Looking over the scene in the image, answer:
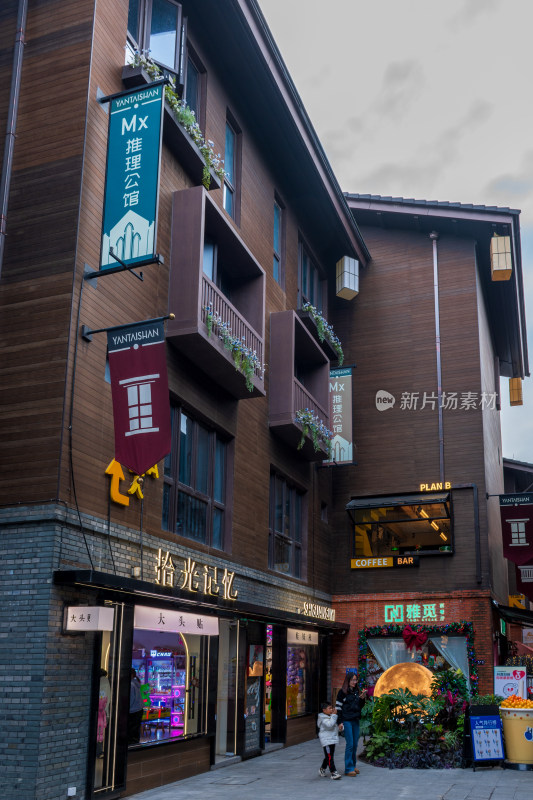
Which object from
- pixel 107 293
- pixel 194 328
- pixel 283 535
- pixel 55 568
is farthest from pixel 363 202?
pixel 55 568

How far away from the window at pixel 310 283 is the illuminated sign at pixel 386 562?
7940 mm

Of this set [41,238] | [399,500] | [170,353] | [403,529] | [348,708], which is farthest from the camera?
[399,500]

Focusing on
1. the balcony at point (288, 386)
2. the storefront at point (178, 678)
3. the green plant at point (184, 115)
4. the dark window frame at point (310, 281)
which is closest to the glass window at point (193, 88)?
the green plant at point (184, 115)

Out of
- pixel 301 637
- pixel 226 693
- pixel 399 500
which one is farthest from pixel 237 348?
pixel 399 500

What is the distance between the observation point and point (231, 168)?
19578mm

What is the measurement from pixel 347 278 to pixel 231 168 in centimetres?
774

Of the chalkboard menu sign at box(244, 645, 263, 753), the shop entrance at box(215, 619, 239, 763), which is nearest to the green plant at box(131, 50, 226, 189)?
the shop entrance at box(215, 619, 239, 763)

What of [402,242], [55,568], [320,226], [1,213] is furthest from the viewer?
[402,242]

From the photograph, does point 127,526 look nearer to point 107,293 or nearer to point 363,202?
point 107,293

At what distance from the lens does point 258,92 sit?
20.1 metres

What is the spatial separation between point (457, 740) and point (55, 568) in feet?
31.3

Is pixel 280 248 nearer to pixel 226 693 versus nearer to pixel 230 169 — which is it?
pixel 230 169

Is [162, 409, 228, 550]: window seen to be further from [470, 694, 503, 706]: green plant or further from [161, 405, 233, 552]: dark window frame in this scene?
[470, 694, 503, 706]: green plant

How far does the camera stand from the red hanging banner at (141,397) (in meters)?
10.9
